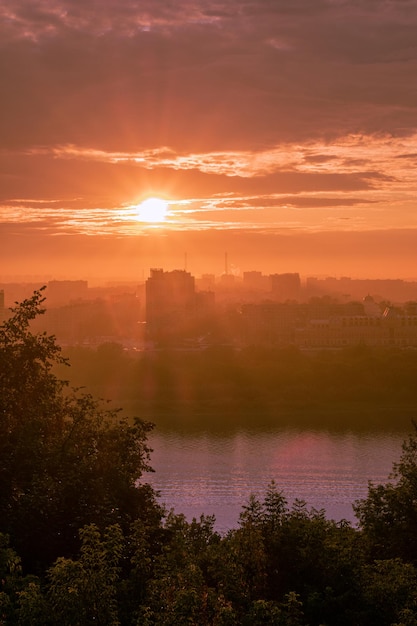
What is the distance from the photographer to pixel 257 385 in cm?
2475

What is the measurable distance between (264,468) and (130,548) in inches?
379

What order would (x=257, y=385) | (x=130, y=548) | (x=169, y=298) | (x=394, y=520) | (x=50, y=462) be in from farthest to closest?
1. (x=169, y=298)
2. (x=257, y=385)
3. (x=394, y=520)
4. (x=50, y=462)
5. (x=130, y=548)

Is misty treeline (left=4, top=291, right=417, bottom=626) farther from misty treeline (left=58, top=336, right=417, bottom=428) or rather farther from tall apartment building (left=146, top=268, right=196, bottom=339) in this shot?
tall apartment building (left=146, top=268, right=196, bottom=339)

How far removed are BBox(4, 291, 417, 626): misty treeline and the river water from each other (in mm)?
4726

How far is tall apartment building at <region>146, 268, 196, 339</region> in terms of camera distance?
5316 centimetres

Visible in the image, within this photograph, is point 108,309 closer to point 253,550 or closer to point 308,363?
point 308,363

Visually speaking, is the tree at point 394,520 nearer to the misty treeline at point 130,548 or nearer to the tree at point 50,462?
the misty treeline at point 130,548

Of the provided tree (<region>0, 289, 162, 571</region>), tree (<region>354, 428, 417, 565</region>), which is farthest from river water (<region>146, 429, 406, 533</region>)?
tree (<region>0, 289, 162, 571</region>)

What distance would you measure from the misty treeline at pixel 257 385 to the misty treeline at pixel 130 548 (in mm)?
13198

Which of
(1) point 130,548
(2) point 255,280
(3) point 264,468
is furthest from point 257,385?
(2) point 255,280

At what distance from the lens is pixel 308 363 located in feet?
92.0

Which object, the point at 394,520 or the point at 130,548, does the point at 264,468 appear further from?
the point at 130,548

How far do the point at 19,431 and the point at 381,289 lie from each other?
90.4 meters

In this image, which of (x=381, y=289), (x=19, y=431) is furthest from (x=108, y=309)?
(x=19, y=431)
